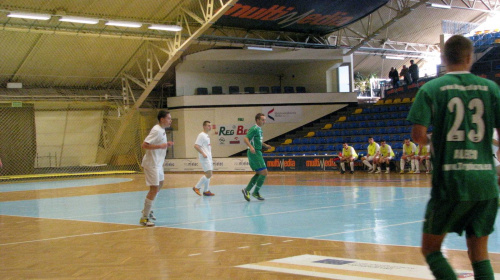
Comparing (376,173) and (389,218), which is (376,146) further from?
(389,218)

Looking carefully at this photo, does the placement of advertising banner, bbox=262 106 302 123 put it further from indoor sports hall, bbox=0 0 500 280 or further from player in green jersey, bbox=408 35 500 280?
player in green jersey, bbox=408 35 500 280

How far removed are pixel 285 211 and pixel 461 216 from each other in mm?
7295

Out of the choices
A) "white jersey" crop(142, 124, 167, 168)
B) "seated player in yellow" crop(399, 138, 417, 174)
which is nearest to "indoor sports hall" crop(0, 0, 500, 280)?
"seated player in yellow" crop(399, 138, 417, 174)

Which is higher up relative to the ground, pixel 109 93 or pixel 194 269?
pixel 109 93

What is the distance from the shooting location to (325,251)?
6.55m

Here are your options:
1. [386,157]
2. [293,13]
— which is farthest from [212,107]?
[386,157]

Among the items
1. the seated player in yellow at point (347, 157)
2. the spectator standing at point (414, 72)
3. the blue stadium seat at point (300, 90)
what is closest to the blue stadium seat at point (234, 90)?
the blue stadium seat at point (300, 90)

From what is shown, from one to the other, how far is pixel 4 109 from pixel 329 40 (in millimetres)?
18684

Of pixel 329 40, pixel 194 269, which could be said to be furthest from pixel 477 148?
pixel 329 40

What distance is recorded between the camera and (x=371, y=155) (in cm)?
2364

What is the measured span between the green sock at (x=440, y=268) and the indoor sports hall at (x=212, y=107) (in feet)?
14.9

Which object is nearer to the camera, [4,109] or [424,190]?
[424,190]

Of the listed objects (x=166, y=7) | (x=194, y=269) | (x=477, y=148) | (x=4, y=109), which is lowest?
(x=194, y=269)

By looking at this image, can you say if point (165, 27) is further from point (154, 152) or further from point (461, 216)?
point (461, 216)
